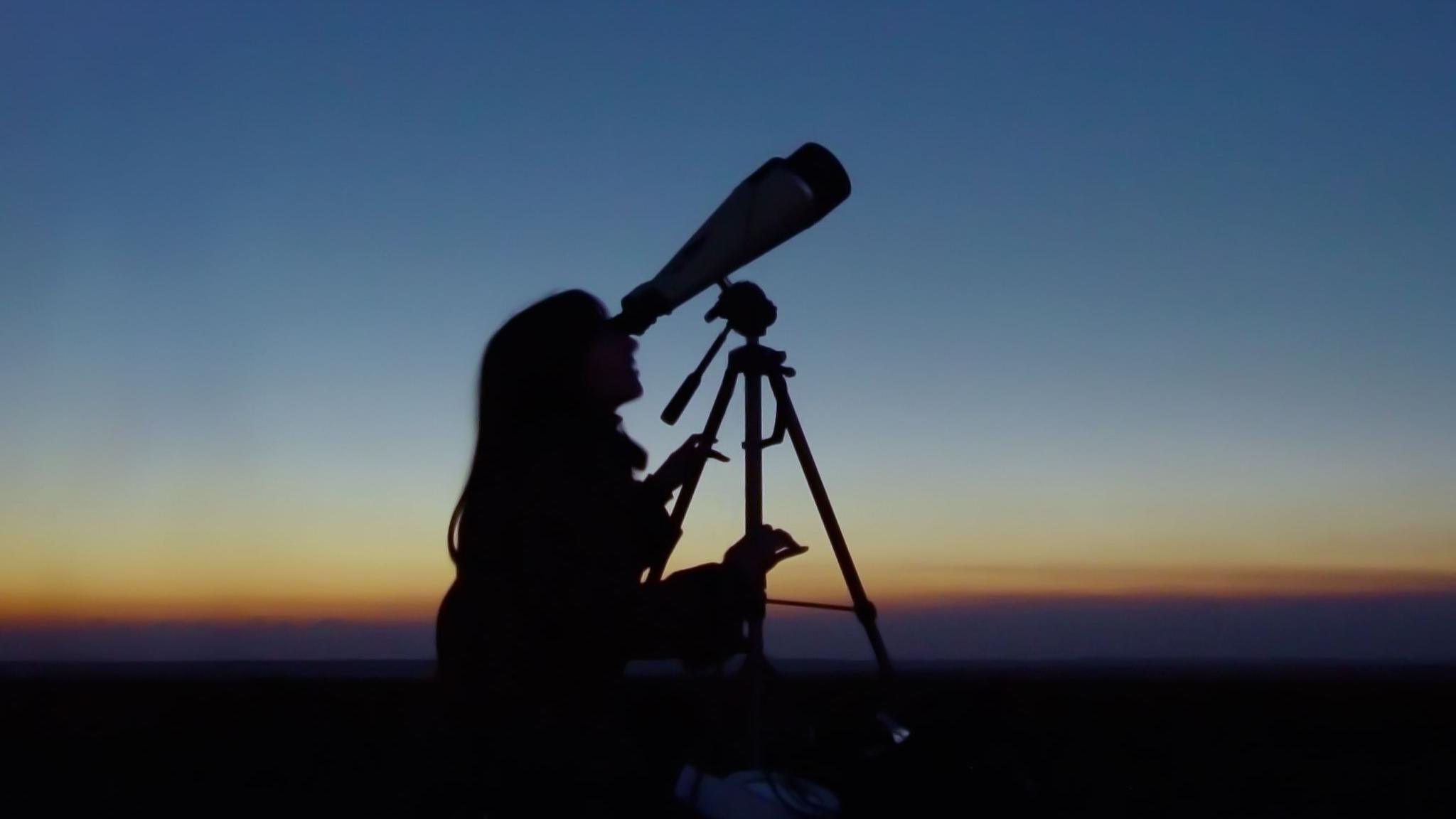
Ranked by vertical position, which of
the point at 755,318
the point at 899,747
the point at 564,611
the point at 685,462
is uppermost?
the point at 755,318

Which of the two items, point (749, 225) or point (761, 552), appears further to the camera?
point (749, 225)

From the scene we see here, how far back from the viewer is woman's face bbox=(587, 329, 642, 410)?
6.40 feet

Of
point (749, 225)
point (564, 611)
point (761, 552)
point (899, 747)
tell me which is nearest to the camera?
point (564, 611)

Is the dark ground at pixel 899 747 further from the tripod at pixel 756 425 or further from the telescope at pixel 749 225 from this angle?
the telescope at pixel 749 225

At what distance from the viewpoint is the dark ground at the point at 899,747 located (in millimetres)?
2021

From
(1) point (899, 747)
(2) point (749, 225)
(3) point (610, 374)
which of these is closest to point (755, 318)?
(2) point (749, 225)

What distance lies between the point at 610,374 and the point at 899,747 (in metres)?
0.73

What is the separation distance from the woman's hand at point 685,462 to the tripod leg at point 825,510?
168 millimetres

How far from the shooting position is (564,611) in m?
1.73

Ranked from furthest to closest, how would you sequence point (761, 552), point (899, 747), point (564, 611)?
point (899, 747), point (761, 552), point (564, 611)

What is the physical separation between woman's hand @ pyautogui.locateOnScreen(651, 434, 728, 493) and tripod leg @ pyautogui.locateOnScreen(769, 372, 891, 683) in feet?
0.55

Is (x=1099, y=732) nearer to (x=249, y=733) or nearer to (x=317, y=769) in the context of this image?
(x=317, y=769)

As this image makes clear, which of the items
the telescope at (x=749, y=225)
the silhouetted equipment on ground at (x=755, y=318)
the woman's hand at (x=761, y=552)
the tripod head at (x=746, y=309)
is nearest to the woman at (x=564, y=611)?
the woman's hand at (x=761, y=552)

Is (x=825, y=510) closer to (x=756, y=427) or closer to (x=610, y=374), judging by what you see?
(x=756, y=427)
